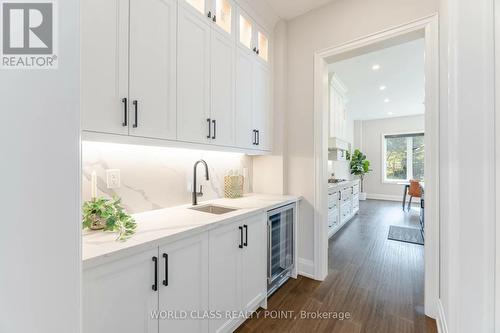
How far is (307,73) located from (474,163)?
1.82 meters

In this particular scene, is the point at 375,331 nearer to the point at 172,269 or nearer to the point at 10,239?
the point at 172,269

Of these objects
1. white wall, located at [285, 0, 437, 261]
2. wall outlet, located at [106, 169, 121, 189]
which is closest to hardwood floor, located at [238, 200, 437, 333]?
white wall, located at [285, 0, 437, 261]

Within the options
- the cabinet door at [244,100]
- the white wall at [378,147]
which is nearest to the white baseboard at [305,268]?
the cabinet door at [244,100]

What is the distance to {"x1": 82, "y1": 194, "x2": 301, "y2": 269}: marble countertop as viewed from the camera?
3.09 ft

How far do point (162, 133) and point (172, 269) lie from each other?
85 cm

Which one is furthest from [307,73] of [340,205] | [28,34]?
[340,205]

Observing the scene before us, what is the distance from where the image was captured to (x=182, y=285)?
1.24m

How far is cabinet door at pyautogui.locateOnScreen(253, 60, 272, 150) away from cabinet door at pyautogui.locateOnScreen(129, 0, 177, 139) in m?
1.03

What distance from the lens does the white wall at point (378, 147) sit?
24.4 feet

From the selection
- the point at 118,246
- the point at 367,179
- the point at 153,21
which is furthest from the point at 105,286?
the point at 367,179

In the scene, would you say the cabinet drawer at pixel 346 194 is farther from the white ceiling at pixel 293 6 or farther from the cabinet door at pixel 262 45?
the white ceiling at pixel 293 6

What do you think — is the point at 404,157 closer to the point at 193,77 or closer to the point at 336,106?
the point at 336,106

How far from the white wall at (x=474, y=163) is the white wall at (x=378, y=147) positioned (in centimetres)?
745

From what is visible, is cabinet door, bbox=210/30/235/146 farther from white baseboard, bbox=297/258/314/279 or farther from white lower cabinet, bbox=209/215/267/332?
white baseboard, bbox=297/258/314/279
